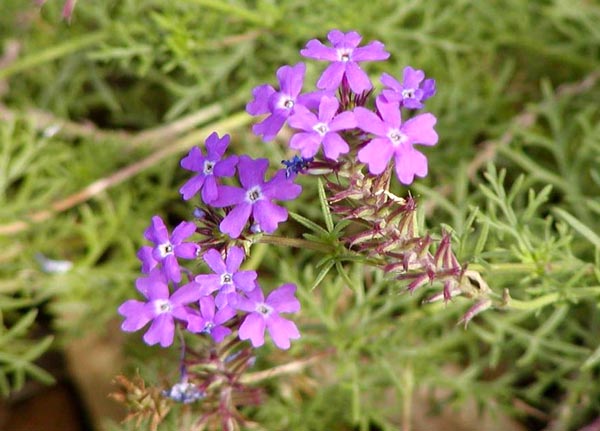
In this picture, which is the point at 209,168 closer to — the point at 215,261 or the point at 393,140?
the point at 215,261

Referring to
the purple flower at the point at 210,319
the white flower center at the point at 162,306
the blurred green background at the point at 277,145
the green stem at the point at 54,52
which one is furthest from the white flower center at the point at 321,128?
the green stem at the point at 54,52

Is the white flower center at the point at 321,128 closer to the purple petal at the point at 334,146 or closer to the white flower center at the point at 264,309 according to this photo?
the purple petal at the point at 334,146

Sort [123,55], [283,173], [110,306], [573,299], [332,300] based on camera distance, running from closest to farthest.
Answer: [283,173], [573,299], [332,300], [123,55], [110,306]

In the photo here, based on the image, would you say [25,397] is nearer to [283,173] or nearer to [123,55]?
Result: [123,55]

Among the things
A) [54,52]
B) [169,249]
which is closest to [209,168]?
[169,249]

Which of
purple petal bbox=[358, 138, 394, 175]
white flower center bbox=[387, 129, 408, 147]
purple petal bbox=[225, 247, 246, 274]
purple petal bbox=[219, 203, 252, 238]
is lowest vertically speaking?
purple petal bbox=[225, 247, 246, 274]

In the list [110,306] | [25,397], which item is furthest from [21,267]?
[25,397]

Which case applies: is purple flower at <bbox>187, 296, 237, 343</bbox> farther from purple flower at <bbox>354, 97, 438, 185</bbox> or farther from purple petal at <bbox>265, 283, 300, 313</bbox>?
purple flower at <bbox>354, 97, 438, 185</bbox>

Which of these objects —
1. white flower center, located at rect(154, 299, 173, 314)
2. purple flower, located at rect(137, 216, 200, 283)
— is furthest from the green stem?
white flower center, located at rect(154, 299, 173, 314)
